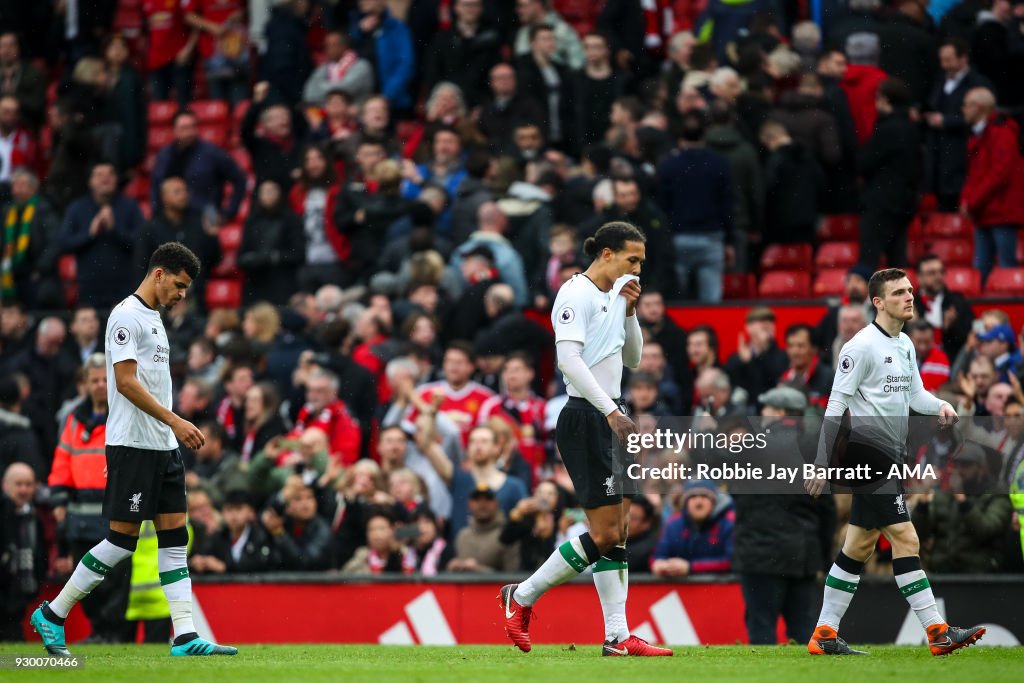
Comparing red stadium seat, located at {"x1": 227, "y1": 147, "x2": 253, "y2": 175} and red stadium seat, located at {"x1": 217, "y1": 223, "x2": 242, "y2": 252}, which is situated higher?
red stadium seat, located at {"x1": 227, "y1": 147, "x2": 253, "y2": 175}

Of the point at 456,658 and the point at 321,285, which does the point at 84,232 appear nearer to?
the point at 321,285

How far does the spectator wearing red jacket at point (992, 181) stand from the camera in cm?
1673

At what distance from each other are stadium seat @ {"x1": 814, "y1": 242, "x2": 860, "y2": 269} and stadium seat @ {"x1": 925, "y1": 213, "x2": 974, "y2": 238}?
2.63ft

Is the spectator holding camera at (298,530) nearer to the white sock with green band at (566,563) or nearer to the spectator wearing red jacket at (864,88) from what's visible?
the white sock with green band at (566,563)

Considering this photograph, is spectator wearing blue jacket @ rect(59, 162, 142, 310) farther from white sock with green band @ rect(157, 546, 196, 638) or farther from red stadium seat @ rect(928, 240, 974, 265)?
white sock with green band @ rect(157, 546, 196, 638)

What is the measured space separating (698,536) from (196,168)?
31.3 feet

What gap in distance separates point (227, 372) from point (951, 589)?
24.9ft

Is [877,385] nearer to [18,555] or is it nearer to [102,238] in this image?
[18,555]

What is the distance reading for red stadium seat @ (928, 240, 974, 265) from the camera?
1762 cm

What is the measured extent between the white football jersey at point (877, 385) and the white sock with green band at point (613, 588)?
5.38 feet

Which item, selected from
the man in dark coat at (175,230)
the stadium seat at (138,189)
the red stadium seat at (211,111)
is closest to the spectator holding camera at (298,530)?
the man in dark coat at (175,230)

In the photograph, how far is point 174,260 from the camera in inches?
397

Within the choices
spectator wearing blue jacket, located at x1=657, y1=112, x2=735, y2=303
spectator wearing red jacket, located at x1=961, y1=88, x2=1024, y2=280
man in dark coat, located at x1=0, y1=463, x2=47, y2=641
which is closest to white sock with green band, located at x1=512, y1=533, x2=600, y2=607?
man in dark coat, located at x1=0, y1=463, x2=47, y2=641

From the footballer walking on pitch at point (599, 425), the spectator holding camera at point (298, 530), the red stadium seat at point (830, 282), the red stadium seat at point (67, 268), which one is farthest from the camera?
the red stadium seat at point (67, 268)
